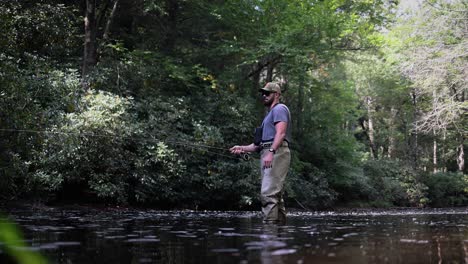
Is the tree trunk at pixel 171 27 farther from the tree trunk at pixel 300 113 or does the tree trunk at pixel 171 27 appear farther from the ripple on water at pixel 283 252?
the ripple on water at pixel 283 252

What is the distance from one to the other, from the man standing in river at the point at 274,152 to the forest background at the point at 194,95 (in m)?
3.75

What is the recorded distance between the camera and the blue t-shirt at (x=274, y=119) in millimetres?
6590

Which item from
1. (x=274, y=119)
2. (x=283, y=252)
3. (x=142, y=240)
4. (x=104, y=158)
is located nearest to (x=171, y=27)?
(x=104, y=158)

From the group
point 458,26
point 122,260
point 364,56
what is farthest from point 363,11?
point 122,260

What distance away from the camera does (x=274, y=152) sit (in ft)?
21.4

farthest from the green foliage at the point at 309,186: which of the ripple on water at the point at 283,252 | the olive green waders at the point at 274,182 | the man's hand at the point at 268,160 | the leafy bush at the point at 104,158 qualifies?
the ripple on water at the point at 283,252

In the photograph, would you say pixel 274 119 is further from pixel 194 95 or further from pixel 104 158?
pixel 194 95

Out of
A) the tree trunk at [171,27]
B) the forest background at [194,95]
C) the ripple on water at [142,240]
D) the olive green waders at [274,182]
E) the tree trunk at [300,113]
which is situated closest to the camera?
the ripple on water at [142,240]

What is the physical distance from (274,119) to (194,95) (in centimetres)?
1198

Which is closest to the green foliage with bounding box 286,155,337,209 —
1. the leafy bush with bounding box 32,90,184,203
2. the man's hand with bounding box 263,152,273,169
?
the leafy bush with bounding box 32,90,184,203

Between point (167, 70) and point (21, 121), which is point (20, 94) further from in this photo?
point (167, 70)

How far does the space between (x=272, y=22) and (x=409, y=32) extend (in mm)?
6437

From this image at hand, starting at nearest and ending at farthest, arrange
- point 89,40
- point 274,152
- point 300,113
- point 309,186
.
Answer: point 274,152 → point 89,40 → point 309,186 → point 300,113

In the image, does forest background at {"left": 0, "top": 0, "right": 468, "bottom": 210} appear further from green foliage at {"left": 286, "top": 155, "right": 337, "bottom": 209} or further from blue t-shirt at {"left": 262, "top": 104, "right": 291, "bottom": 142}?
blue t-shirt at {"left": 262, "top": 104, "right": 291, "bottom": 142}
